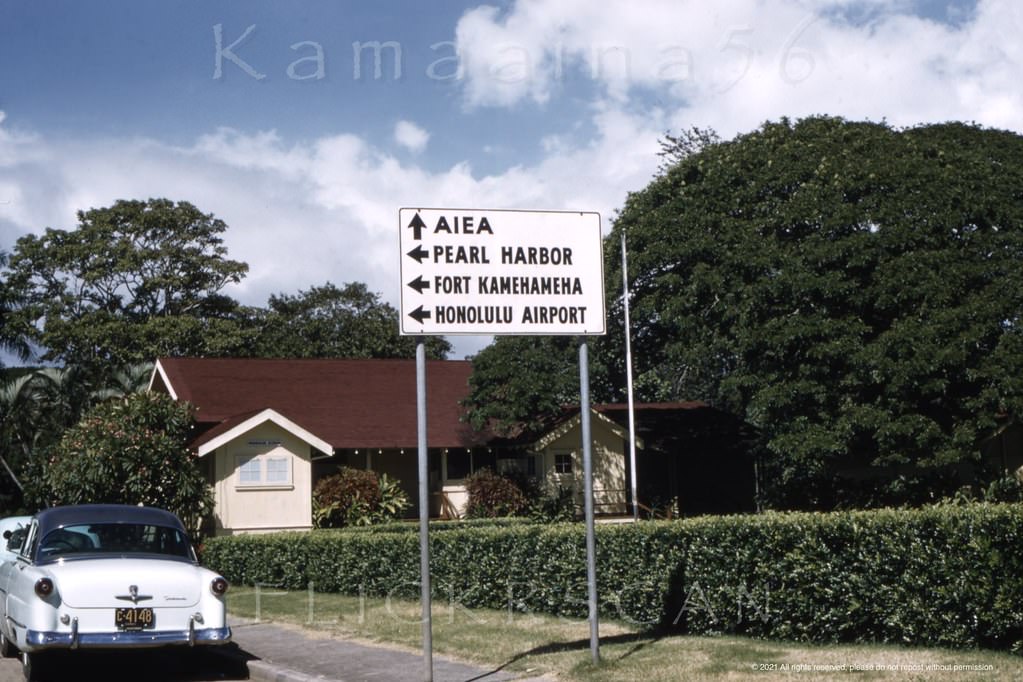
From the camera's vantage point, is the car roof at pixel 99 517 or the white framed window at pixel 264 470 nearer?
the car roof at pixel 99 517

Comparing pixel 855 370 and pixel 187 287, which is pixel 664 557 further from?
pixel 187 287

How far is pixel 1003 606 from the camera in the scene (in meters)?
10.5

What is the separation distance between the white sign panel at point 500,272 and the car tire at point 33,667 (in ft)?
17.4

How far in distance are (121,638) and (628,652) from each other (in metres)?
4.91

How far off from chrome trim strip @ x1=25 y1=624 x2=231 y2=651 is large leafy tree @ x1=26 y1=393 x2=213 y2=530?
50.9 ft

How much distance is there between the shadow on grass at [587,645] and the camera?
38.5 feet

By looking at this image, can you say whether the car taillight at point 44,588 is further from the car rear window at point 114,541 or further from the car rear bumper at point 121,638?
the car rear window at point 114,541

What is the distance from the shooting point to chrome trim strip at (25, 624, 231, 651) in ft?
37.5

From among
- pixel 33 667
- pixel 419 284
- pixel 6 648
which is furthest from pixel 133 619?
pixel 419 284

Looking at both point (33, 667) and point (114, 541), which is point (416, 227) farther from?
point (33, 667)

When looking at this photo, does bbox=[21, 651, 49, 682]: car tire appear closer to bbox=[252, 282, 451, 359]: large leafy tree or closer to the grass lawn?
the grass lawn

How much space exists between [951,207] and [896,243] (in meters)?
2.03

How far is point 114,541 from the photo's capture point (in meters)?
13.0

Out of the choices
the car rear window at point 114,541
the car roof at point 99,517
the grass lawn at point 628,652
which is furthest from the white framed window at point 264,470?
the car rear window at point 114,541
